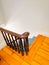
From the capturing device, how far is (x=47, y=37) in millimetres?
2789

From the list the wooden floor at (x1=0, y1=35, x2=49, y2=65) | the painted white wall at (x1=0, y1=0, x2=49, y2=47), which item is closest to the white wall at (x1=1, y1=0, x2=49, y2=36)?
the painted white wall at (x1=0, y1=0, x2=49, y2=47)

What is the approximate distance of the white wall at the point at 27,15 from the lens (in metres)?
2.39

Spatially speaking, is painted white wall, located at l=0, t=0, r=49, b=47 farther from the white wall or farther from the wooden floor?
the wooden floor

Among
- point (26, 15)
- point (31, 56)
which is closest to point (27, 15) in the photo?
point (26, 15)

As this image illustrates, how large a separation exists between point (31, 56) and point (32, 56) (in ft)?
0.08

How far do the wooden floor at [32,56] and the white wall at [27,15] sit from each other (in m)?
0.48

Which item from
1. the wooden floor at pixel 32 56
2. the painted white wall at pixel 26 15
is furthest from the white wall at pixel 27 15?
the wooden floor at pixel 32 56

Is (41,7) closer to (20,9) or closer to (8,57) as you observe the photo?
(20,9)

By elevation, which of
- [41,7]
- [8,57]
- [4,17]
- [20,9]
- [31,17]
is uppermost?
[41,7]

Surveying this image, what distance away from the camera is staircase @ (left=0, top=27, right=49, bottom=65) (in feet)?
6.79

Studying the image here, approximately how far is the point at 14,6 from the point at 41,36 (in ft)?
4.08

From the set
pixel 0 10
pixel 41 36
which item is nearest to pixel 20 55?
pixel 41 36

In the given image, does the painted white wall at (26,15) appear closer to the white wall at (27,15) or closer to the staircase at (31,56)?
the white wall at (27,15)

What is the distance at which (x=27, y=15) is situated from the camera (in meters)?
2.74
